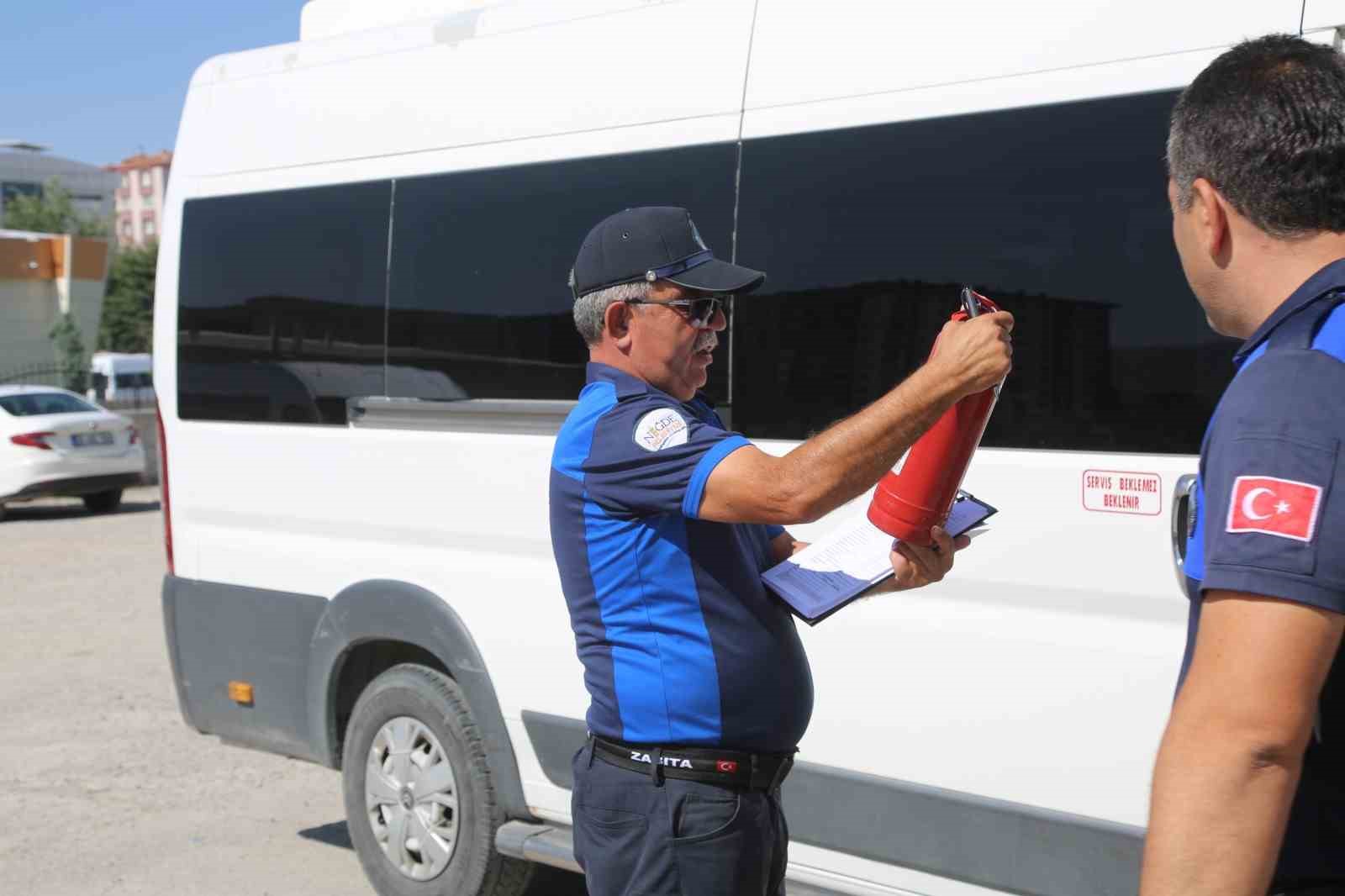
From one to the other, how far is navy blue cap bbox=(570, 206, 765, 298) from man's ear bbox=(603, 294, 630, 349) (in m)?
0.05

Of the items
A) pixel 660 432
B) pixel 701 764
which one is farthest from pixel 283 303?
pixel 701 764

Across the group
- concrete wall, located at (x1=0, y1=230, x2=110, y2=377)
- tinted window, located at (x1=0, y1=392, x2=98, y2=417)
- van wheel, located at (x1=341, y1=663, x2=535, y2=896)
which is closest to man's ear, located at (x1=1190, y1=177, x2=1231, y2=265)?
van wheel, located at (x1=341, y1=663, x2=535, y2=896)

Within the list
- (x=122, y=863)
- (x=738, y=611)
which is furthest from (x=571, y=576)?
(x=122, y=863)

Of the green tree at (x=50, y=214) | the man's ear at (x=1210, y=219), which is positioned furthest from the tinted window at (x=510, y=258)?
the green tree at (x=50, y=214)

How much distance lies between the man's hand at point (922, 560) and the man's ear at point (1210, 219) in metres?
1.06

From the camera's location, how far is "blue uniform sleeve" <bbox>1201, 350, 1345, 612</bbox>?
136 cm

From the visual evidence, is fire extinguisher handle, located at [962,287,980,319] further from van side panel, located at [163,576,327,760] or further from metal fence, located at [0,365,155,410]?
metal fence, located at [0,365,155,410]

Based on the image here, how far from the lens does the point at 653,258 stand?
104 inches

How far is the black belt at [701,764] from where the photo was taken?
2582 millimetres

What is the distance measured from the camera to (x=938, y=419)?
7.55 ft

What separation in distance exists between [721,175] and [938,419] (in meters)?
1.81

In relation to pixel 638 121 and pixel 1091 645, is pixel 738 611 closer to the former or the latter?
pixel 1091 645

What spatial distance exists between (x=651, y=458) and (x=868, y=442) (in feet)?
1.29

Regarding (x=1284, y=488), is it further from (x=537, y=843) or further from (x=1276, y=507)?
(x=537, y=843)
